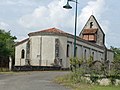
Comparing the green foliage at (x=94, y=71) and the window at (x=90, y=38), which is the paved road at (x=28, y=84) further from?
the window at (x=90, y=38)

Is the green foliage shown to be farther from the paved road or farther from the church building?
the church building

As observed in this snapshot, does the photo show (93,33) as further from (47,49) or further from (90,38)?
(47,49)

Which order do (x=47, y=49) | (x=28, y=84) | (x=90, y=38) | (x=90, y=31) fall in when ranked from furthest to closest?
(x=90, y=31) → (x=90, y=38) → (x=47, y=49) → (x=28, y=84)

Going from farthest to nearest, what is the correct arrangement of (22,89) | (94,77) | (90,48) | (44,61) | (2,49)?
(90,48), (44,61), (2,49), (94,77), (22,89)

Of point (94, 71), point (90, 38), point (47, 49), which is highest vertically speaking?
point (90, 38)

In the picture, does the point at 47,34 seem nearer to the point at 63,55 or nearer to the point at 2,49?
the point at 63,55

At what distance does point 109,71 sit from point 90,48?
5380 cm

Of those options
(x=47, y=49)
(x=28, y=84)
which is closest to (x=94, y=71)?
(x=28, y=84)

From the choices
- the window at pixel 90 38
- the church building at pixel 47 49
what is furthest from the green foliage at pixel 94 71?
the window at pixel 90 38

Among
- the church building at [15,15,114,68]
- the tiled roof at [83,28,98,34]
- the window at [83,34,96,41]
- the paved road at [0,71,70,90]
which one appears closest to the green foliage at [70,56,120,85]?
the paved road at [0,71,70,90]

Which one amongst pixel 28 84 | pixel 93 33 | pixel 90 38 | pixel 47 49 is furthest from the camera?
pixel 90 38

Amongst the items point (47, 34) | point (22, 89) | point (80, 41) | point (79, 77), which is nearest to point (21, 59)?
point (47, 34)

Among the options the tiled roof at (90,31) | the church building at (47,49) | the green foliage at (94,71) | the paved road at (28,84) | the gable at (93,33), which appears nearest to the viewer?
the paved road at (28,84)

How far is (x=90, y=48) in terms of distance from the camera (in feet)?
268
